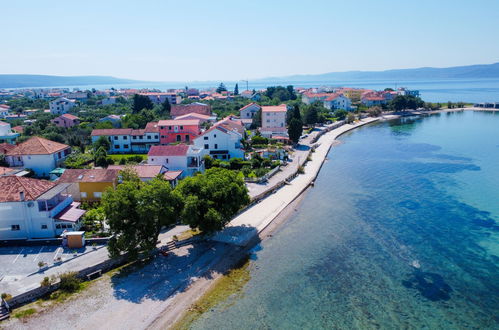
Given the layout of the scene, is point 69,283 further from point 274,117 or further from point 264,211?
point 274,117

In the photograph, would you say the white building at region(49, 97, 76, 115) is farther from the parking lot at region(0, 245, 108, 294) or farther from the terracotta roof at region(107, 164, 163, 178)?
the parking lot at region(0, 245, 108, 294)

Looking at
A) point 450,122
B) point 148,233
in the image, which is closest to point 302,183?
point 148,233

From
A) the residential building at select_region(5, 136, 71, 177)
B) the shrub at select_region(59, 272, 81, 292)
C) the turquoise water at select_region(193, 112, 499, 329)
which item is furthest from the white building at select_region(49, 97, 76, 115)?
the shrub at select_region(59, 272, 81, 292)

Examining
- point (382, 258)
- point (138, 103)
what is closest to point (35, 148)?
point (382, 258)

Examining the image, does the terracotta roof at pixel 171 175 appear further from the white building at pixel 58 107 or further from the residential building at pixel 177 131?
the white building at pixel 58 107

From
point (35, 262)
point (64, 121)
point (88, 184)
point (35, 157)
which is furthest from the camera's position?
point (64, 121)

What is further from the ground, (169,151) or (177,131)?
(177,131)
